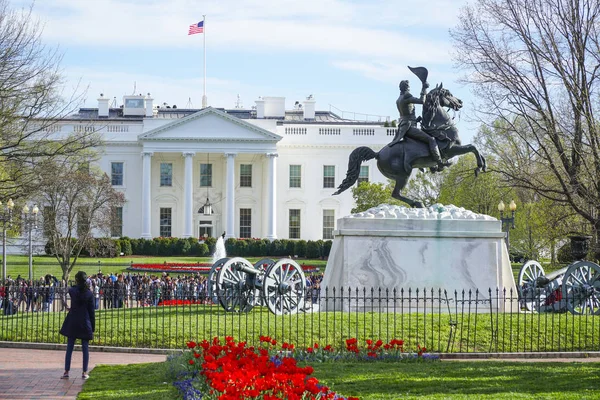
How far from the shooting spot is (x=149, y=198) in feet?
213

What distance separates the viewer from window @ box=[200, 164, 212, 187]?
222 feet

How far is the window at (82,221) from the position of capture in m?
44.6

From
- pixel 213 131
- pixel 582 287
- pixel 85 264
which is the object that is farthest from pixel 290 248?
pixel 582 287

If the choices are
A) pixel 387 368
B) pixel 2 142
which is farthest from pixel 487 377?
pixel 2 142

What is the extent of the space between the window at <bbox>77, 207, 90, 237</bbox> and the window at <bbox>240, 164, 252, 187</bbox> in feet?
76.5

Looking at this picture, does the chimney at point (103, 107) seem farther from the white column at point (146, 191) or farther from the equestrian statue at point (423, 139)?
Answer: the equestrian statue at point (423, 139)

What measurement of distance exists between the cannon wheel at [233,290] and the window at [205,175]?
1977 inches

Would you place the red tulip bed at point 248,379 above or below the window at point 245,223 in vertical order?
below

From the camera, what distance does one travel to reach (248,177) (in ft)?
224

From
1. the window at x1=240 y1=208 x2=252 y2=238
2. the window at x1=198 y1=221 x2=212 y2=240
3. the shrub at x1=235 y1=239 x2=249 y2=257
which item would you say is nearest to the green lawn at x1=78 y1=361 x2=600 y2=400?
the shrub at x1=235 y1=239 x2=249 y2=257

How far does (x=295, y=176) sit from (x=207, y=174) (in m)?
6.43


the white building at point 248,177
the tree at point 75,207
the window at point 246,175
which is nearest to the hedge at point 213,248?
the white building at point 248,177

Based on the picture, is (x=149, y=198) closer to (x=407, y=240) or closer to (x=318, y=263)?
(x=318, y=263)

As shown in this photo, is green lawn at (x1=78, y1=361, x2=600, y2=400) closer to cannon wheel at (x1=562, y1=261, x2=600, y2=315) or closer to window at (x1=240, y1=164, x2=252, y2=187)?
cannon wheel at (x1=562, y1=261, x2=600, y2=315)
